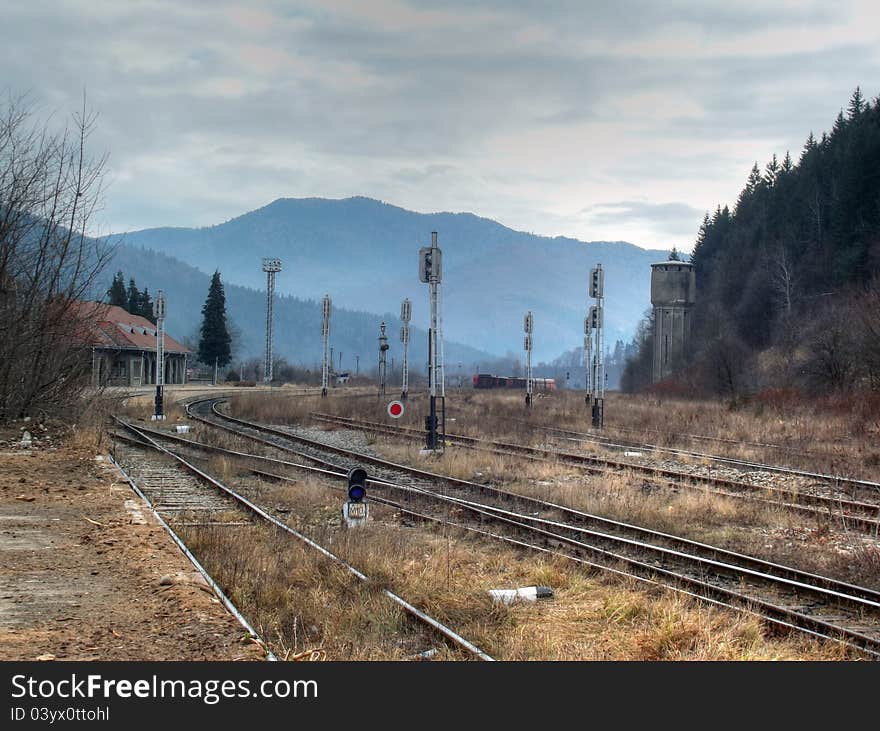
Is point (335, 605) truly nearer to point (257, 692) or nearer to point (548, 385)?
point (257, 692)

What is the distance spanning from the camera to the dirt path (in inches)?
247

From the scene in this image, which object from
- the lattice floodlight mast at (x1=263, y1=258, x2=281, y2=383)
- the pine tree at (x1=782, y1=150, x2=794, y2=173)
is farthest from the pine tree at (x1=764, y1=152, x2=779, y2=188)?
the lattice floodlight mast at (x1=263, y1=258, x2=281, y2=383)

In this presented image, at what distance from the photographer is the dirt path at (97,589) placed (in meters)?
6.26

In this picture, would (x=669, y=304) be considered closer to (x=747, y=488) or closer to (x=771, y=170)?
(x=771, y=170)

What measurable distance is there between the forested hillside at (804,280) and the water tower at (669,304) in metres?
2.20

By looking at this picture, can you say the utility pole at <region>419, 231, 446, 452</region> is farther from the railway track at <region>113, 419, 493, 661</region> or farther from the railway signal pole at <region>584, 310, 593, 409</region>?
the railway signal pole at <region>584, 310, 593, 409</region>

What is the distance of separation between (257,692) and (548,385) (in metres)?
90.3

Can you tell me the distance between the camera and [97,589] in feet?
26.3

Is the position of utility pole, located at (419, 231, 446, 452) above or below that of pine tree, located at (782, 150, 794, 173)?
below

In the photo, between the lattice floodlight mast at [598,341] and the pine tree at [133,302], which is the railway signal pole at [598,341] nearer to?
the lattice floodlight mast at [598,341]

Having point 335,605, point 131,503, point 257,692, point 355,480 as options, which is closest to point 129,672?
point 257,692

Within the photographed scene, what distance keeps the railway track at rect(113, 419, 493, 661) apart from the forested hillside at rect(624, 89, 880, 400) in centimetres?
2522

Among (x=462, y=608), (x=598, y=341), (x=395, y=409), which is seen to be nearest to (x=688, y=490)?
(x=462, y=608)

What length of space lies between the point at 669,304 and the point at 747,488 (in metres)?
69.4
